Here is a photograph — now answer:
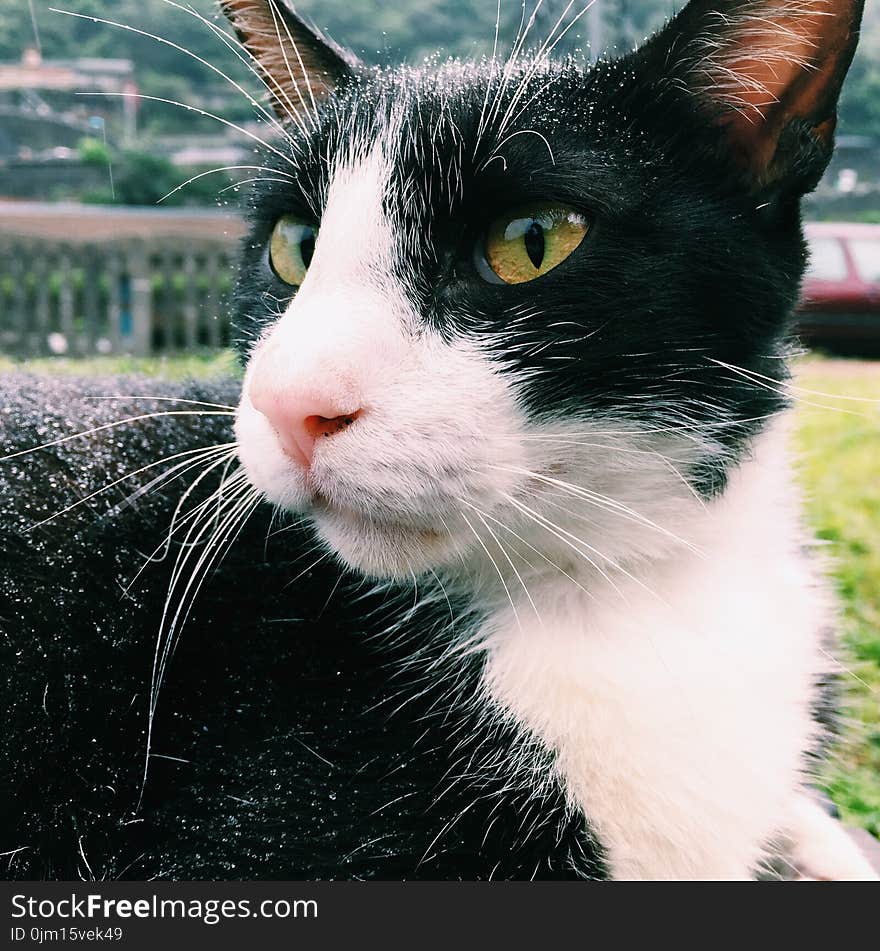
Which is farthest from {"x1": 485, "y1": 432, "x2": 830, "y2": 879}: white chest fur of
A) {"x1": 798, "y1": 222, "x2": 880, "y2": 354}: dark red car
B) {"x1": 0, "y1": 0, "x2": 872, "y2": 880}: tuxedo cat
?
{"x1": 798, "y1": 222, "x2": 880, "y2": 354}: dark red car

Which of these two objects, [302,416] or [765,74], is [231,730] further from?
[765,74]

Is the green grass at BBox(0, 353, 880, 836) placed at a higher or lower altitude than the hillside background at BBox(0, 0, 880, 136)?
lower

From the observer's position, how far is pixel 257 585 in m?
0.74

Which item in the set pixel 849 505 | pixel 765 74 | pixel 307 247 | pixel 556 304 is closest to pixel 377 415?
pixel 556 304

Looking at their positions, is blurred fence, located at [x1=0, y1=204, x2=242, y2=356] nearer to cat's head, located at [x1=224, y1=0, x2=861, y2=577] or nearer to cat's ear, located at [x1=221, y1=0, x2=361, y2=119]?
cat's ear, located at [x1=221, y1=0, x2=361, y2=119]

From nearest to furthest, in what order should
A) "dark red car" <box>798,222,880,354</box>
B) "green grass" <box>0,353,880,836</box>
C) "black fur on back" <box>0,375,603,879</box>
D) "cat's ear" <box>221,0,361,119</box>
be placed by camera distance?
"black fur on back" <box>0,375,603,879</box> → "cat's ear" <box>221,0,361,119</box> → "green grass" <box>0,353,880,836</box> → "dark red car" <box>798,222,880,354</box>

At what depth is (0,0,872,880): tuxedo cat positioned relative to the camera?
60cm

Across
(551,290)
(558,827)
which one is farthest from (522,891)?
(551,290)

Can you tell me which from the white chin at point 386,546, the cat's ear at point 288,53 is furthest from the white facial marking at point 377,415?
the cat's ear at point 288,53

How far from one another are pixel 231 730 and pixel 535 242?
0.44 meters

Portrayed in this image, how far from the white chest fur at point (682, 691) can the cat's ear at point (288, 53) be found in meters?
0.52

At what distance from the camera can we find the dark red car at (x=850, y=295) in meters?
1.19

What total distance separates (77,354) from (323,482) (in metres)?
1.94

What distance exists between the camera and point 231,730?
680 millimetres
